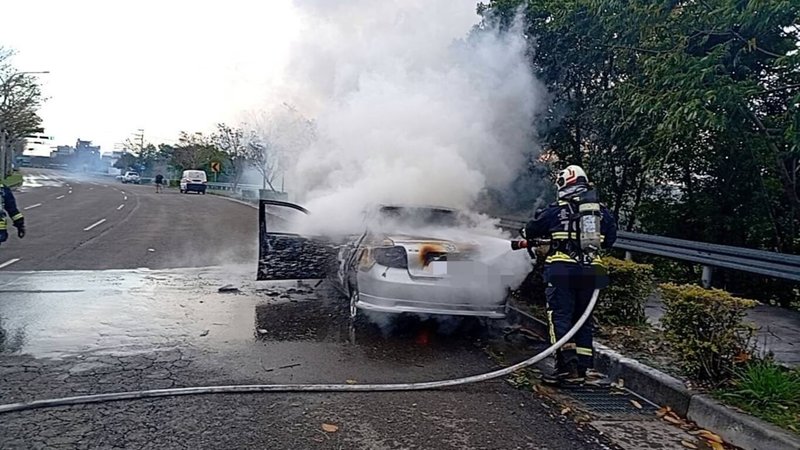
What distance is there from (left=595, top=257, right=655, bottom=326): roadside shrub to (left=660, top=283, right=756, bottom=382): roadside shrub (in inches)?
64.1

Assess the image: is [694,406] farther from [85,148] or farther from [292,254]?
[85,148]

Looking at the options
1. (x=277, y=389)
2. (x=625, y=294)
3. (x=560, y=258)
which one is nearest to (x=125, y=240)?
(x=277, y=389)

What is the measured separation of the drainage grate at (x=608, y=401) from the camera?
4.77 meters

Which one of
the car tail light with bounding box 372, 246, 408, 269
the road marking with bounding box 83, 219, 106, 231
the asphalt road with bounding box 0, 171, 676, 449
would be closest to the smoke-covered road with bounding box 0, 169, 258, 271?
the road marking with bounding box 83, 219, 106, 231


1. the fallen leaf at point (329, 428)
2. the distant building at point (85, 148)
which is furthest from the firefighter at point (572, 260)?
the distant building at point (85, 148)

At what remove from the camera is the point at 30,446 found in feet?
12.1

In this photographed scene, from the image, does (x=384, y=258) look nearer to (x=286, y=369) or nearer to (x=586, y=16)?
(x=286, y=369)

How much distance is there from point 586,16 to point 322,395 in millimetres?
8044

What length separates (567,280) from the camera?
215 inches

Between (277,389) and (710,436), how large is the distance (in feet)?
9.91

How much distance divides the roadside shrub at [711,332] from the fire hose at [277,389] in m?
0.77

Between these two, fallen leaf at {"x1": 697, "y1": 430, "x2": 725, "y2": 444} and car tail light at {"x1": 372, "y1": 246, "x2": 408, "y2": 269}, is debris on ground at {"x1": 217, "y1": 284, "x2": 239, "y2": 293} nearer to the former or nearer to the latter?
car tail light at {"x1": 372, "y1": 246, "x2": 408, "y2": 269}

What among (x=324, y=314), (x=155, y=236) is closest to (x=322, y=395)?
(x=324, y=314)

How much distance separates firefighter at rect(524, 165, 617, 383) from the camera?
538 cm
